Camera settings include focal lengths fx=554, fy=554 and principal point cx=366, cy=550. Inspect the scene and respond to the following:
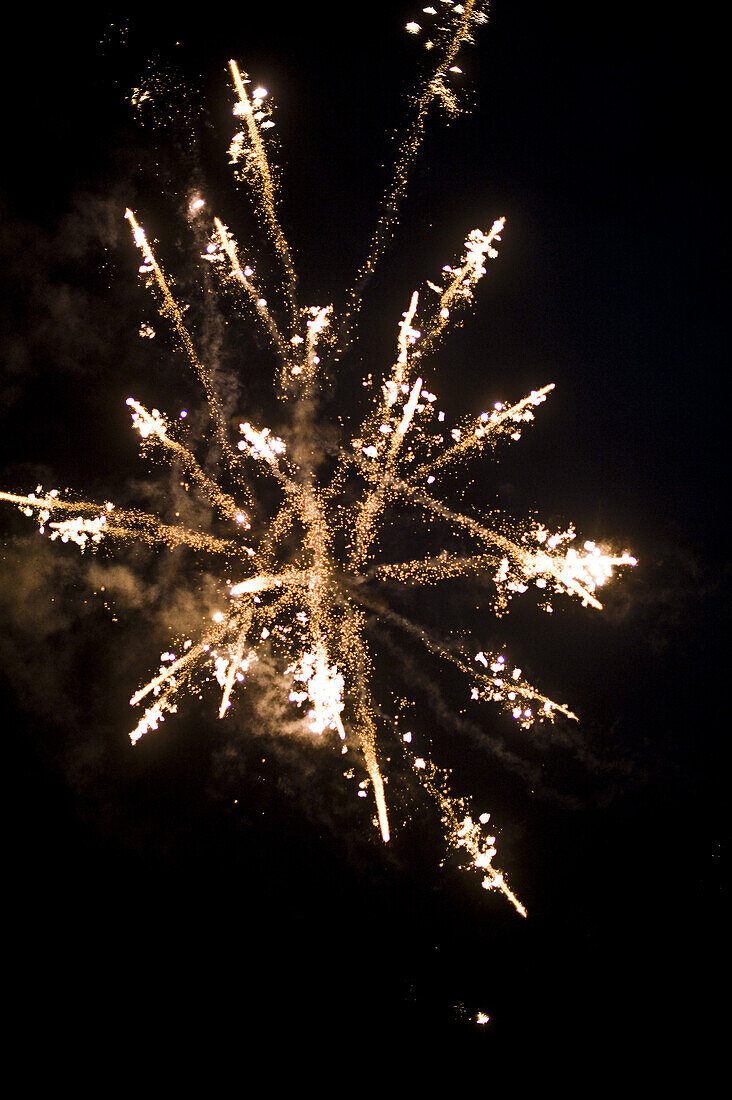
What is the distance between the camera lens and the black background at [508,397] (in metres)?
3.66

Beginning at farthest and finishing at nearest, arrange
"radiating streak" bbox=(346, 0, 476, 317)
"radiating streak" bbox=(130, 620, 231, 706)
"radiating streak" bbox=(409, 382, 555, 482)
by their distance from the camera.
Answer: "radiating streak" bbox=(130, 620, 231, 706) < "radiating streak" bbox=(409, 382, 555, 482) < "radiating streak" bbox=(346, 0, 476, 317)

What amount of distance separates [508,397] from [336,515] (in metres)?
1.42

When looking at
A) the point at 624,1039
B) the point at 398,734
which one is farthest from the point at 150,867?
the point at 624,1039

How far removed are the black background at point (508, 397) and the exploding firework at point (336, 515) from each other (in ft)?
0.44

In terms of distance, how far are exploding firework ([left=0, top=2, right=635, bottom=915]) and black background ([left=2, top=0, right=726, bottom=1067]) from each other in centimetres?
13

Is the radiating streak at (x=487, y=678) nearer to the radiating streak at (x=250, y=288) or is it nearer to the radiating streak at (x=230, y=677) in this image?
Answer: the radiating streak at (x=230, y=677)

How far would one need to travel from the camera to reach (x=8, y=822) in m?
3.97

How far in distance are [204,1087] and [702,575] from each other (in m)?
4.64

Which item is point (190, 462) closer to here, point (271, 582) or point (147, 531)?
point (147, 531)

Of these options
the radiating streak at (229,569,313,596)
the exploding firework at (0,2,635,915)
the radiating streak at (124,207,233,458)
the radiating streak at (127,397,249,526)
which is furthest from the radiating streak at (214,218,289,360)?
the radiating streak at (229,569,313,596)

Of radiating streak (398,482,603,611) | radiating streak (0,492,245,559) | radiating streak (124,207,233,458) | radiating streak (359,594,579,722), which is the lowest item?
radiating streak (359,594,579,722)

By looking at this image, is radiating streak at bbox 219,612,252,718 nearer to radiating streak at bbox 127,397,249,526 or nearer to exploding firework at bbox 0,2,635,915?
exploding firework at bbox 0,2,635,915

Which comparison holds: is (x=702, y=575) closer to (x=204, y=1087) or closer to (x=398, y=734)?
(x=398, y=734)

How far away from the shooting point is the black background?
3660 mm
